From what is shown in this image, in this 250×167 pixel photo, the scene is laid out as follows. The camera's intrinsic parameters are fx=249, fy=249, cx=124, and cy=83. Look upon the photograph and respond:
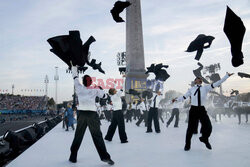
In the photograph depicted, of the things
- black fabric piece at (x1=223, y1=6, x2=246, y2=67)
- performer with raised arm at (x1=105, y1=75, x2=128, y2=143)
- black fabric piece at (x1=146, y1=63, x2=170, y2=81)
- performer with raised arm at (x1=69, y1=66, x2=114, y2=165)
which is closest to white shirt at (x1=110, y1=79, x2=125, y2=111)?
performer with raised arm at (x1=105, y1=75, x2=128, y2=143)

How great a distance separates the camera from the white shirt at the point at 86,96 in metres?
4.75

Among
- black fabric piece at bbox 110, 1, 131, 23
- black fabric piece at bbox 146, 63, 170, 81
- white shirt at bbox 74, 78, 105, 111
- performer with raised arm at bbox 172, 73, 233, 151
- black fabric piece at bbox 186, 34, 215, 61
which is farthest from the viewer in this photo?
black fabric piece at bbox 146, 63, 170, 81

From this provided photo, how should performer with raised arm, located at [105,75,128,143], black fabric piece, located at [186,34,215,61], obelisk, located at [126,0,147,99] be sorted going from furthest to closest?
obelisk, located at [126,0,147,99] → performer with raised arm, located at [105,75,128,143] → black fabric piece, located at [186,34,215,61]

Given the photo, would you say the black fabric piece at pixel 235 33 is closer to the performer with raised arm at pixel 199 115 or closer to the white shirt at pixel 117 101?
the performer with raised arm at pixel 199 115

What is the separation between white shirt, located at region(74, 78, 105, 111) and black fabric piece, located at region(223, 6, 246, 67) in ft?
8.51

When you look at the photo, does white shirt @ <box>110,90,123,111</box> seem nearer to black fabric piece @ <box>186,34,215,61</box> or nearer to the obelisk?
black fabric piece @ <box>186,34,215,61</box>

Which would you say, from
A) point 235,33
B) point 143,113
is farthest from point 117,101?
point 143,113

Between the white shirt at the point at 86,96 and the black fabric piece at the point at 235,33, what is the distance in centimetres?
259

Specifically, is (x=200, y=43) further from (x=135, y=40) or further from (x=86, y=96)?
(x=135, y=40)

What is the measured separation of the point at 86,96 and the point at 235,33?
3042 mm

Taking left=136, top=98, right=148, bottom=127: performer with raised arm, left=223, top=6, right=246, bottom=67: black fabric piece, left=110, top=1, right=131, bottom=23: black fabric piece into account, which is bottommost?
left=136, top=98, right=148, bottom=127: performer with raised arm

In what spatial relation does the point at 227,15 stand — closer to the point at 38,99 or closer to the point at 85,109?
the point at 85,109

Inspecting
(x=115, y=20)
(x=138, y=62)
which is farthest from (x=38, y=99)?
(x=115, y=20)

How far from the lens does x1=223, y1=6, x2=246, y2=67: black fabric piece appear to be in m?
4.59
